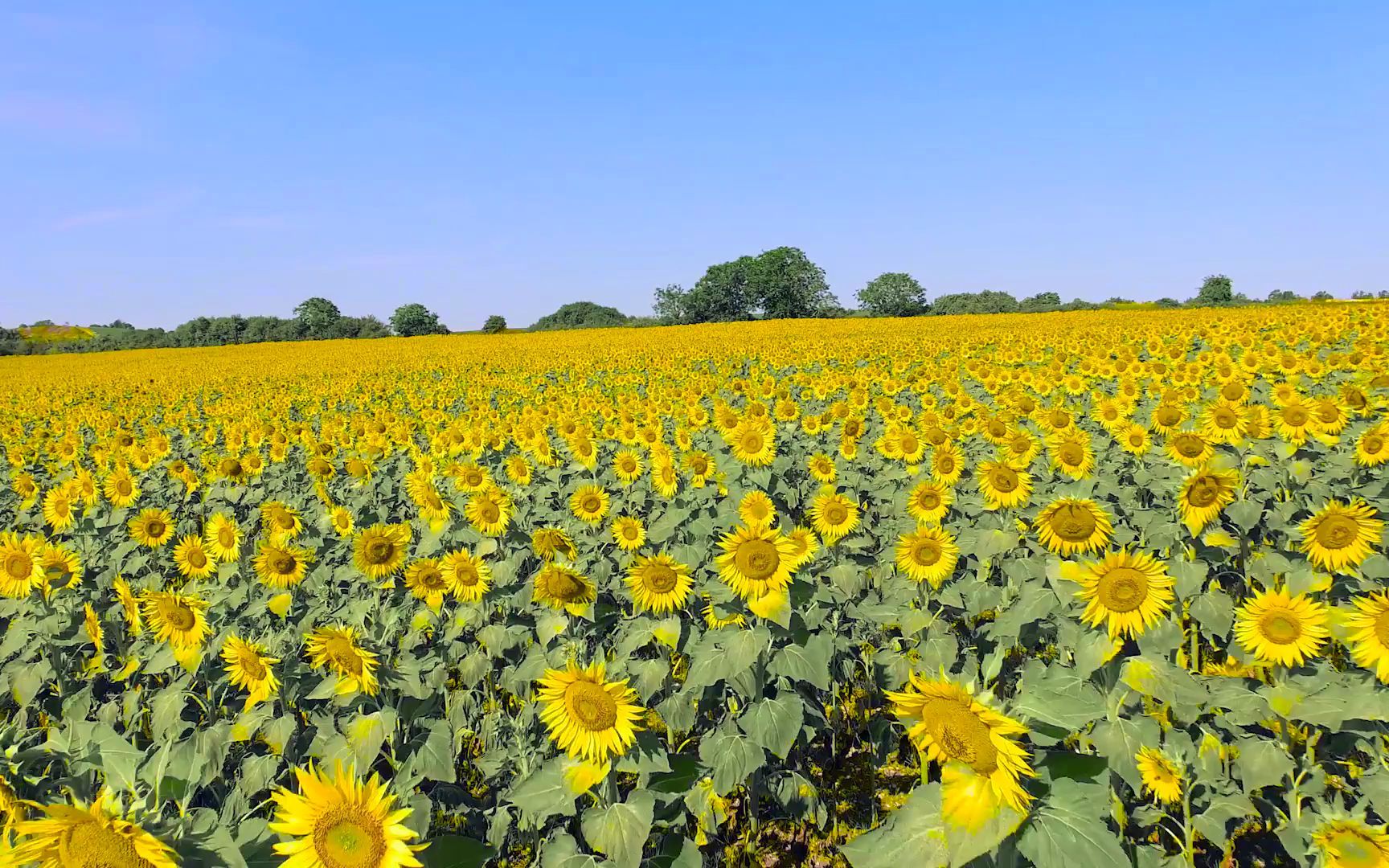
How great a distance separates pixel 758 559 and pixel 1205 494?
2.61 meters

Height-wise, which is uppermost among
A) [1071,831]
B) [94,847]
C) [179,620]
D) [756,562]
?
[756,562]

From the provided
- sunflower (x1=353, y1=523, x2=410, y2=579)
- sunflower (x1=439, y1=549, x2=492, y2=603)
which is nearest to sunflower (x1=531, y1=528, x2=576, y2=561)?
sunflower (x1=439, y1=549, x2=492, y2=603)

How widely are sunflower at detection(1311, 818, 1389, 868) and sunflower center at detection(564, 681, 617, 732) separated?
2.40 metres

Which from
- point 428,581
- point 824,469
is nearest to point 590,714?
point 428,581

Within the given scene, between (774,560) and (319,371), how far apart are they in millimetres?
35474

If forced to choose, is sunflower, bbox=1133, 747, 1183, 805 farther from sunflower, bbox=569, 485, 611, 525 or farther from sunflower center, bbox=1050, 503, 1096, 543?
sunflower, bbox=569, 485, 611, 525

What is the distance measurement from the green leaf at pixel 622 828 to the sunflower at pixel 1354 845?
88.0 inches

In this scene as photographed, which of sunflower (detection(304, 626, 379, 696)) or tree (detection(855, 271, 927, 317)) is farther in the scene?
tree (detection(855, 271, 927, 317))

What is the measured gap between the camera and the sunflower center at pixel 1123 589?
2672 mm

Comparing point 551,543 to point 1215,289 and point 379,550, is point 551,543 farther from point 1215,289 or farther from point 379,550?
point 1215,289

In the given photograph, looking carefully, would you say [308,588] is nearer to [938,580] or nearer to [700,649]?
[700,649]

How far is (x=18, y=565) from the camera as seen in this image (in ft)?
15.4

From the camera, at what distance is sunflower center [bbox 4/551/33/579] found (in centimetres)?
468

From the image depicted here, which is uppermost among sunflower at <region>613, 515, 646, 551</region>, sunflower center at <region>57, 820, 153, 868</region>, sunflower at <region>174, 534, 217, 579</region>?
sunflower center at <region>57, 820, 153, 868</region>
